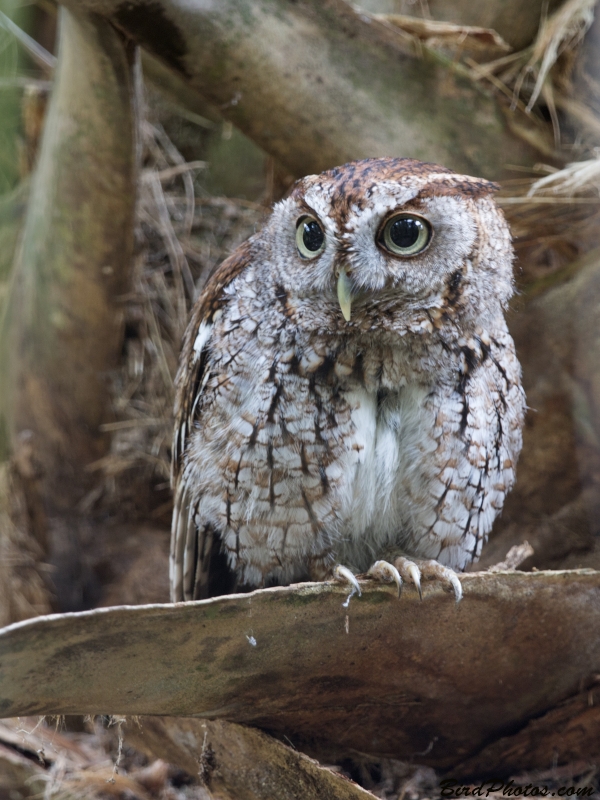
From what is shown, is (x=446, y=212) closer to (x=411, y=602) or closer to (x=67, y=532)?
(x=411, y=602)

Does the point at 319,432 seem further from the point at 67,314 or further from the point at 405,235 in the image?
the point at 67,314

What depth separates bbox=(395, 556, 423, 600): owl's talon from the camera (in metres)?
1.69

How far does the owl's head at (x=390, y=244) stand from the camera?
1737 mm

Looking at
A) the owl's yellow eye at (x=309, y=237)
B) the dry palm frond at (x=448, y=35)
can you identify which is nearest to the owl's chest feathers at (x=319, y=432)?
the owl's yellow eye at (x=309, y=237)

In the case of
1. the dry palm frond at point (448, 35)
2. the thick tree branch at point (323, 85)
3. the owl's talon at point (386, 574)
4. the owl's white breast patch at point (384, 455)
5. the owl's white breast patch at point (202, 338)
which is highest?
the dry palm frond at point (448, 35)

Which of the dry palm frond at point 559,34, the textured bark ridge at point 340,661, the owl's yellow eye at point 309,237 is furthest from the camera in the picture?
the dry palm frond at point 559,34

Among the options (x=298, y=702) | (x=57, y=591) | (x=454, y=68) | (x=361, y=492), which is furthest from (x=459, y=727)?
(x=454, y=68)

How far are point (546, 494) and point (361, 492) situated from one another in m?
0.73

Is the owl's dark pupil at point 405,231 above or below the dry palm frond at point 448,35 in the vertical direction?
below

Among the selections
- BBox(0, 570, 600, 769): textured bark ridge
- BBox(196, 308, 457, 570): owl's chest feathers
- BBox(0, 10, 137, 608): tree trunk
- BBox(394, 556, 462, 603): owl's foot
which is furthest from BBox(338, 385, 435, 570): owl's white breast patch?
BBox(0, 10, 137, 608): tree trunk

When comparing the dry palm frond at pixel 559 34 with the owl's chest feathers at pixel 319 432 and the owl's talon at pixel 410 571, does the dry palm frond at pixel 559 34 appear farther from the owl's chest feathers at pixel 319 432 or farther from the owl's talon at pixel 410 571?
the owl's talon at pixel 410 571

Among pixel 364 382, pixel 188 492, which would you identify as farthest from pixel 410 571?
pixel 188 492

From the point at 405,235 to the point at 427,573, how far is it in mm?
818

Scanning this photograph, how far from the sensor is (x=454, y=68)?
8.04ft
